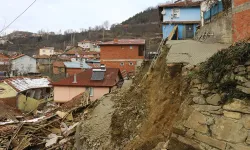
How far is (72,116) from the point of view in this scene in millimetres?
14797

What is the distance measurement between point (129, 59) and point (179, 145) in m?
28.8

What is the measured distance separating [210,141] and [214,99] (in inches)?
30.4

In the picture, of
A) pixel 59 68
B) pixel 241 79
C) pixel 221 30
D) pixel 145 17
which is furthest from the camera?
pixel 145 17

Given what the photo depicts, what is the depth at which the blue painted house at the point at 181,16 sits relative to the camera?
22.5 meters

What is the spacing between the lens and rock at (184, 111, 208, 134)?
14.1ft

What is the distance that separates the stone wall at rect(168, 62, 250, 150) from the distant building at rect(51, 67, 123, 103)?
16622 mm

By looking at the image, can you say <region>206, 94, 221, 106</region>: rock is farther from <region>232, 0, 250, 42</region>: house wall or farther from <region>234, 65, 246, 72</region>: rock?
<region>232, 0, 250, 42</region>: house wall

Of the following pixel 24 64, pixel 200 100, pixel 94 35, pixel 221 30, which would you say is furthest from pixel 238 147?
pixel 94 35

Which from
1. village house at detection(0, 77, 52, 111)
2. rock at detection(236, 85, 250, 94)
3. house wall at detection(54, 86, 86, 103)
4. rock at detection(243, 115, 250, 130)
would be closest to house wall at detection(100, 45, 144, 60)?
village house at detection(0, 77, 52, 111)

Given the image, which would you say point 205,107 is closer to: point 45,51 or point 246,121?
point 246,121

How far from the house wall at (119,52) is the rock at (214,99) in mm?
28546

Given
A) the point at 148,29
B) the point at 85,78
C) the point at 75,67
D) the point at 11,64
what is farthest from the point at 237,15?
the point at 148,29

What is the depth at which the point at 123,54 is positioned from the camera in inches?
1314

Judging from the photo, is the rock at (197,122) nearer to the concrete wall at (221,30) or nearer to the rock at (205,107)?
the rock at (205,107)
